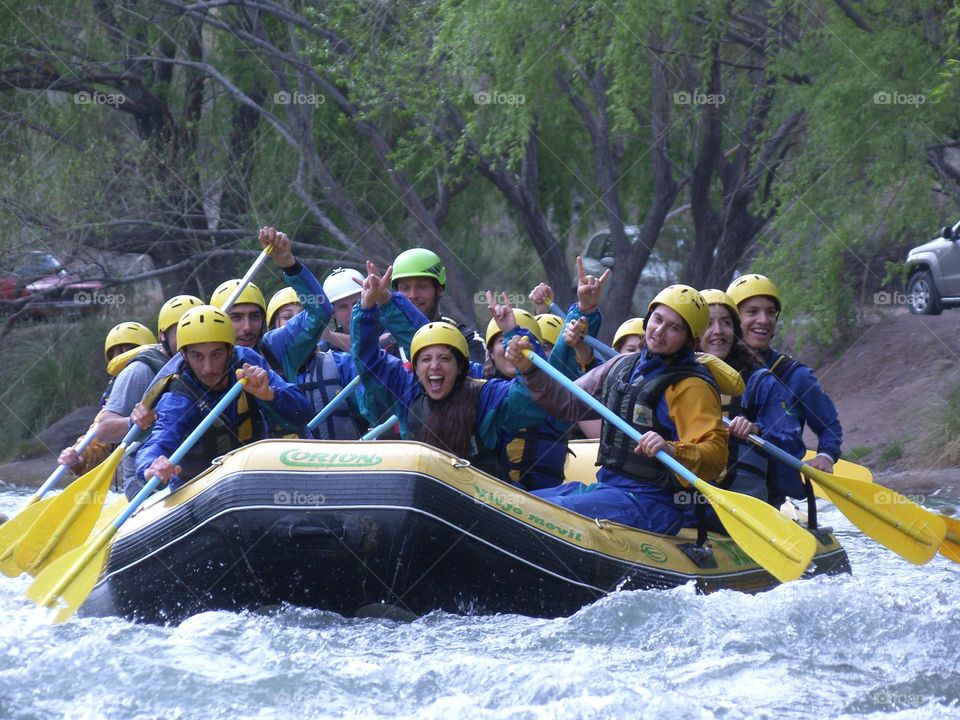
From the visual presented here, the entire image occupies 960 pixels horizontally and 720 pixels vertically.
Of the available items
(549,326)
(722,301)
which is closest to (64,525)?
(549,326)

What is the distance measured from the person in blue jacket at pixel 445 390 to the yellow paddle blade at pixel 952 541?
2.58 meters

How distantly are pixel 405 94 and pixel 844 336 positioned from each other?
632 centimetres

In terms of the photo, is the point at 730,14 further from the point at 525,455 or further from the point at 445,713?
the point at 445,713

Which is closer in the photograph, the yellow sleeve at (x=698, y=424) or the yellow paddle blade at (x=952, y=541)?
the yellow sleeve at (x=698, y=424)

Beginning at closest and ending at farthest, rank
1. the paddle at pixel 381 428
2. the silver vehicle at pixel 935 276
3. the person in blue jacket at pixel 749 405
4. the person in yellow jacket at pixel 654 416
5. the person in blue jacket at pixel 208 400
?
1. the person in yellow jacket at pixel 654 416
2. the person in blue jacket at pixel 208 400
3. the person in blue jacket at pixel 749 405
4. the paddle at pixel 381 428
5. the silver vehicle at pixel 935 276

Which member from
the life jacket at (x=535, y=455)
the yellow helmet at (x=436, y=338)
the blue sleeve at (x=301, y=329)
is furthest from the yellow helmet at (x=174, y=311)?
the life jacket at (x=535, y=455)

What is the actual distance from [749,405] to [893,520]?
0.99 meters

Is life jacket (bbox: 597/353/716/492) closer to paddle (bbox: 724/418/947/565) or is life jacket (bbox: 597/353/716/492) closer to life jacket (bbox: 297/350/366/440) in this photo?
paddle (bbox: 724/418/947/565)

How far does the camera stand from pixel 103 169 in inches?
601

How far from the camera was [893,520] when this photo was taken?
7.26 meters

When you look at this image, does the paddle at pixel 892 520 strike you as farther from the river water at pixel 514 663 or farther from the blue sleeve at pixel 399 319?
the blue sleeve at pixel 399 319

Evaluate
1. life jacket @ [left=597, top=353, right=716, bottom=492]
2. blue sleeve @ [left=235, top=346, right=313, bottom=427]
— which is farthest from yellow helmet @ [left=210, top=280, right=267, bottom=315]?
life jacket @ [left=597, top=353, right=716, bottom=492]

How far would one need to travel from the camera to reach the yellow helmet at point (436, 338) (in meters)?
6.24

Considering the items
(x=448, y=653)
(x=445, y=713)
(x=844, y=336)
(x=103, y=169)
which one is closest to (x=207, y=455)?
(x=448, y=653)
